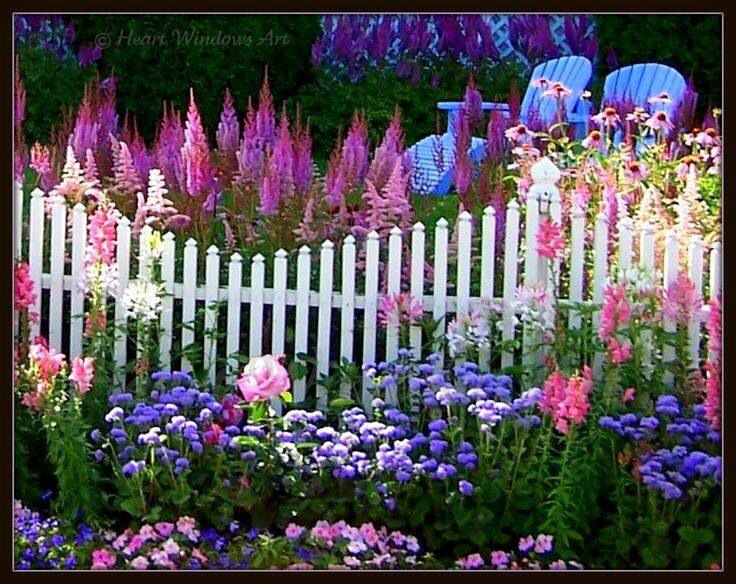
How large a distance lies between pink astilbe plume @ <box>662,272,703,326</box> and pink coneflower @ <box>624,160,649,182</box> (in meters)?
0.71

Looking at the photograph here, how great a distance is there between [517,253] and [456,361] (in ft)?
1.11

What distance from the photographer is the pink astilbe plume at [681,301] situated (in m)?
3.34

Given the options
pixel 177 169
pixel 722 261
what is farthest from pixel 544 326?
pixel 177 169

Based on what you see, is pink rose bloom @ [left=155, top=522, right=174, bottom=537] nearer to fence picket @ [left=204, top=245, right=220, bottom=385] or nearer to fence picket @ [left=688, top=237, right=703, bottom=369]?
fence picket @ [left=204, top=245, right=220, bottom=385]

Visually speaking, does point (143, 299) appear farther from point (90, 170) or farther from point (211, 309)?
point (90, 170)

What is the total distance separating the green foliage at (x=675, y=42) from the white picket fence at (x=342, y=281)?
101 inches

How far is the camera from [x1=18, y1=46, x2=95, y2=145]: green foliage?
5523mm

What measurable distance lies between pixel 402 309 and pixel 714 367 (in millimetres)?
831

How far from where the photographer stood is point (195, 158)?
408 centimetres

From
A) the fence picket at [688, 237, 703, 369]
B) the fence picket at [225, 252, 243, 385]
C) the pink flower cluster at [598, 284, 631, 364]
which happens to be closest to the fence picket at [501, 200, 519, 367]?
the pink flower cluster at [598, 284, 631, 364]

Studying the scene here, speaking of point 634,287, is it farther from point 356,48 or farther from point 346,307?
point 356,48

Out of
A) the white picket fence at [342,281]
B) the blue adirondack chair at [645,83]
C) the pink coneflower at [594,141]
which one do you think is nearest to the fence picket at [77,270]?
the white picket fence at [342,281]

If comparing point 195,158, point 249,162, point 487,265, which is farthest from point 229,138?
point 487,265
